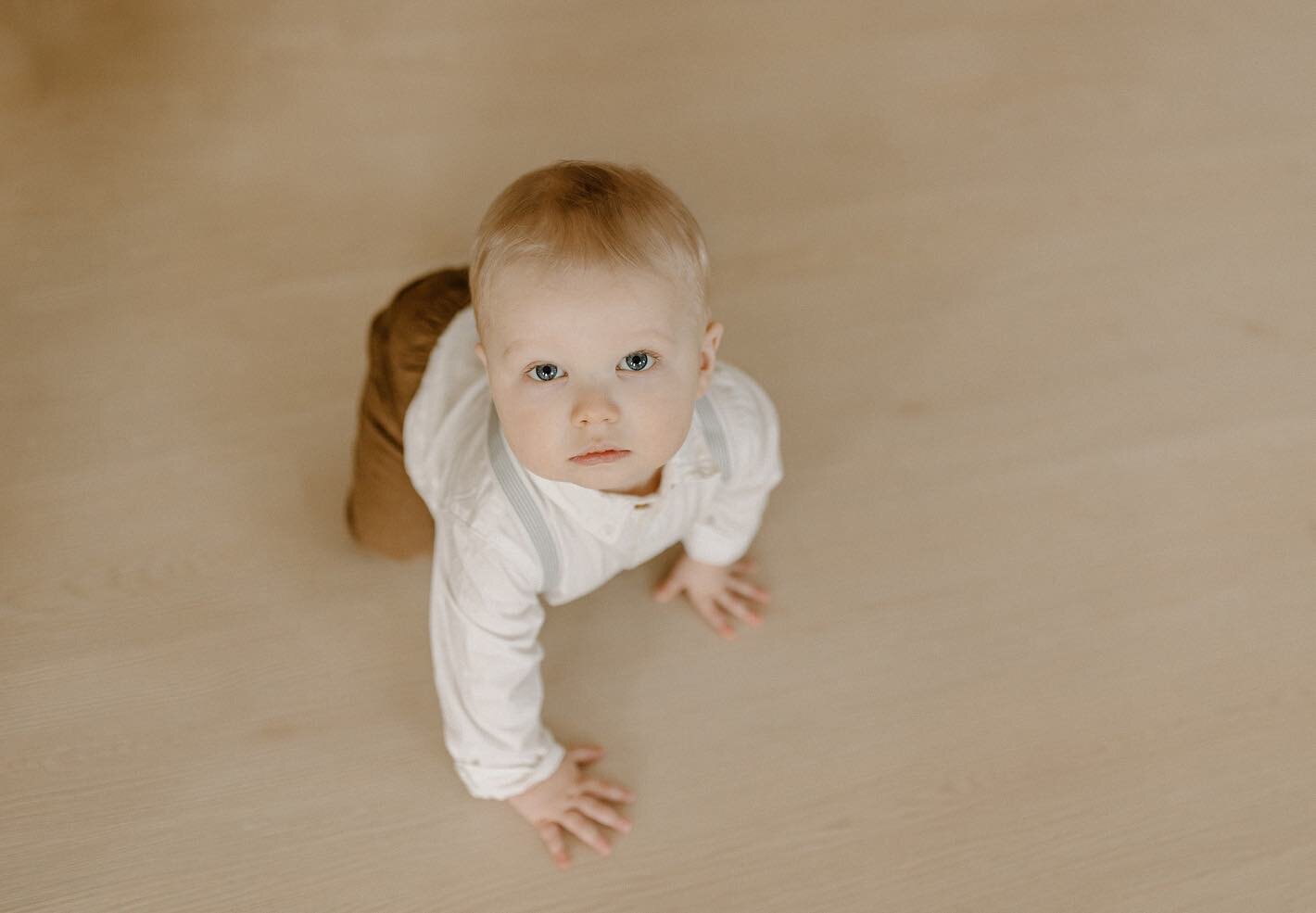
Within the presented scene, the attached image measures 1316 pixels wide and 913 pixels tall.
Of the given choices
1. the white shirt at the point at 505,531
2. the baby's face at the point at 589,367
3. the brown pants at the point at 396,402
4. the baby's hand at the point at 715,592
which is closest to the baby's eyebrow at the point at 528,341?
the baby's face at the point at 589,367

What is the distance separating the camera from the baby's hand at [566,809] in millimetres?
912

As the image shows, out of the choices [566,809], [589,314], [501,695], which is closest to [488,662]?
[501,695]

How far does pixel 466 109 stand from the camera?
141 cm

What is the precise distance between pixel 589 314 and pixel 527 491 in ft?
0.53

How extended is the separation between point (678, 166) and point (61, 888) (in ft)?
3.19

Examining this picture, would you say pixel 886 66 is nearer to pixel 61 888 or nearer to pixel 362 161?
pixel 362 161

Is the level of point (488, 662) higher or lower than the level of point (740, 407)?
lower

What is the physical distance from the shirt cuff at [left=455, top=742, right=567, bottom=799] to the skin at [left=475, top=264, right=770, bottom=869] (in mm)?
252

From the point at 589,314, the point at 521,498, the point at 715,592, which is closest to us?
the point at 589,314

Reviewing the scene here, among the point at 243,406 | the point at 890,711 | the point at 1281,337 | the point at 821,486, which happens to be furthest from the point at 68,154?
the point at 1281,337

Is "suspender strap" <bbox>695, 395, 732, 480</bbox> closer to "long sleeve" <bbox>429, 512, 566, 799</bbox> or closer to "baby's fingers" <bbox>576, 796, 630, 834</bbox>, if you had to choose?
"long sleeve" <bbox>429, 512, 566, 799</bbox>

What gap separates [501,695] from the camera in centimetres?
85

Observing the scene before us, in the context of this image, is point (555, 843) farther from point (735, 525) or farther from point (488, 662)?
point (735, 525)

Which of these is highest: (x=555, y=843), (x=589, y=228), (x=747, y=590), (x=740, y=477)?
(x=589, y=228)
